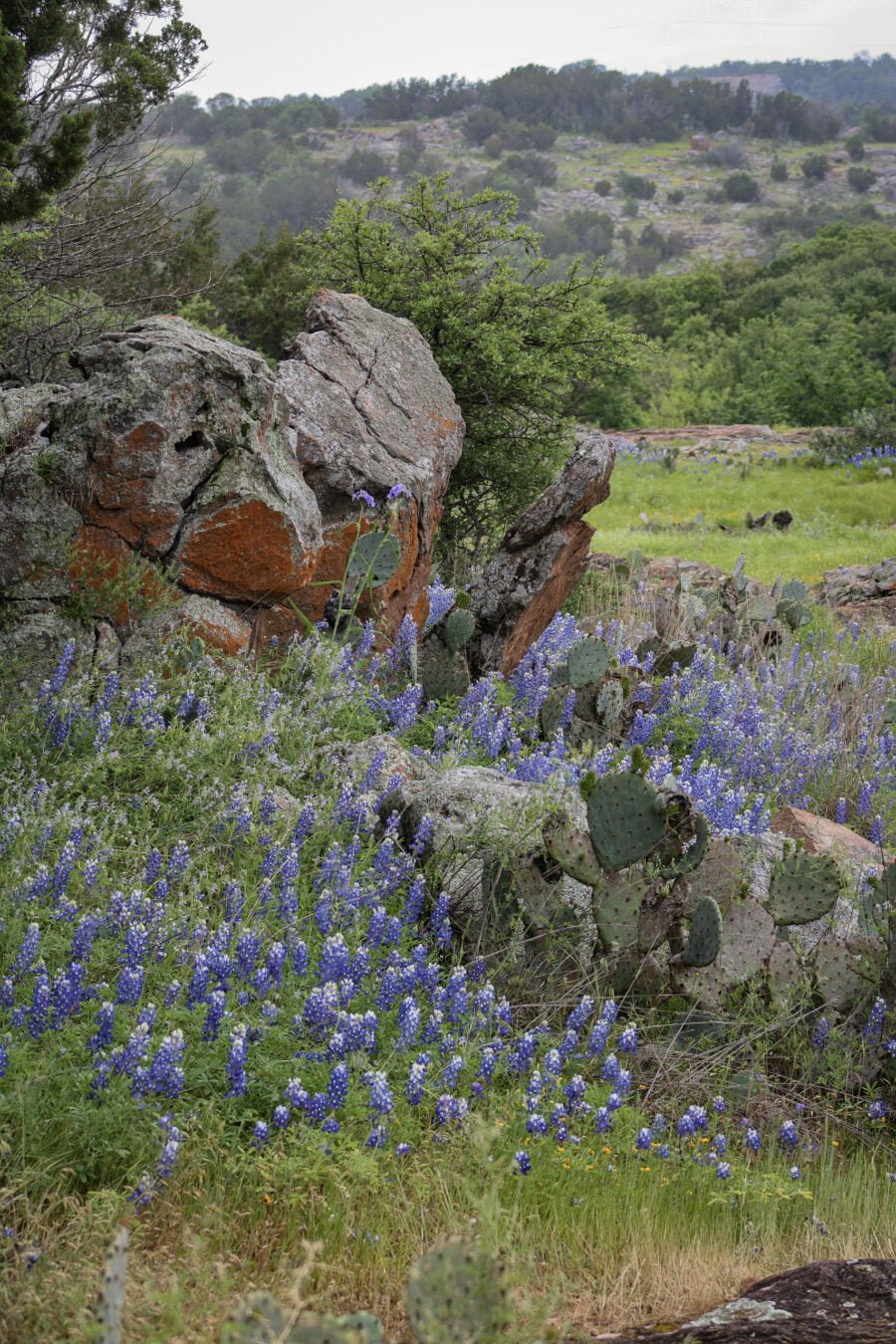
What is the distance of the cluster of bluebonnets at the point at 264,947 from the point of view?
303cm

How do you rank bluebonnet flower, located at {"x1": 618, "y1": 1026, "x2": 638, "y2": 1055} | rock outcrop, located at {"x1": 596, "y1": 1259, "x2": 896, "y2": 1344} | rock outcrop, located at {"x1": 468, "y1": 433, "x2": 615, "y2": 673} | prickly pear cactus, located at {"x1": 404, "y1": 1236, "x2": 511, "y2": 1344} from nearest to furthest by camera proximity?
prickly pear cactus, located at {"x1": 404, "y1": 1236, "x2": 511, "y2": 1344}
rock outcrop, located at {"x1": 596, "y1": 1259, "x2": 896, "y2": 1344}
bluebonnet flower, located at {"x1": 618, "y1": 1026, "x2": 638, "y2": 1055}
rock outcrop, located at {"x1": 468, "y1": 433, "x2": 615, "y2": 673}

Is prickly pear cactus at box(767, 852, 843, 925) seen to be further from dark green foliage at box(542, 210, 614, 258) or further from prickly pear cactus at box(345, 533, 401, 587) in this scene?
dark green foliage at box(542, 210, 614, 258)

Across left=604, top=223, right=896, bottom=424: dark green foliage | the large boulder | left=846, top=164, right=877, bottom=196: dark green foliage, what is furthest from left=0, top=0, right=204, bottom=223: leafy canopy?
left=846, top=164, right=877, bottom=196: dark green foliage

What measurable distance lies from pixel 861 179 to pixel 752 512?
104599 millimetres

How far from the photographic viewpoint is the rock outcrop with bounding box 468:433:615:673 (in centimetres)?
761

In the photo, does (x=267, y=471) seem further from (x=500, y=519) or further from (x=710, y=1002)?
(x=500, y=519)

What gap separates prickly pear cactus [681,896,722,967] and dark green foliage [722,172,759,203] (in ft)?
374

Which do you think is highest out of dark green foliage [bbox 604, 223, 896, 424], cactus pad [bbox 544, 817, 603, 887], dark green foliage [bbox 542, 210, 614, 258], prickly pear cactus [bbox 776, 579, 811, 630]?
dark green foliage [bbox 542, 210, 614, 258]

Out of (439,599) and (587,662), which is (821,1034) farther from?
(439,599)

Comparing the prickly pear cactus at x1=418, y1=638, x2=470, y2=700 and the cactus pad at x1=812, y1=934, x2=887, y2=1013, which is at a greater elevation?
the prickly pear cactus at x1=418, y1=638, x2=470, y2=700

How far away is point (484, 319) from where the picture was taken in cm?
1035

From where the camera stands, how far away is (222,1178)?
2863mm

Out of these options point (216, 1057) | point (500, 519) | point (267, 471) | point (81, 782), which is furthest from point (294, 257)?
point (216, 1057)

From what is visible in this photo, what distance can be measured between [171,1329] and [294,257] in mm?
27248
